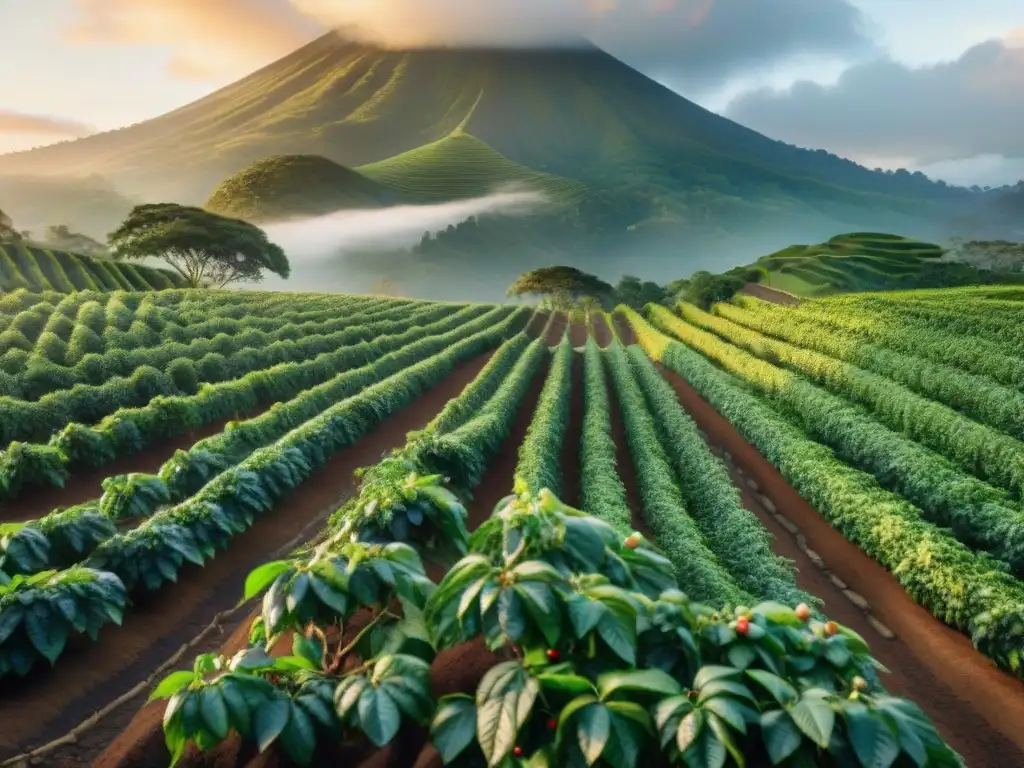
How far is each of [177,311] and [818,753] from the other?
28595mm

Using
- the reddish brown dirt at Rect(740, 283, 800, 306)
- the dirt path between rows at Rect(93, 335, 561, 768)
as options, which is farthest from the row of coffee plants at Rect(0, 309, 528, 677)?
the reddish brown dirt at Rect(740, 283, 800, 306)

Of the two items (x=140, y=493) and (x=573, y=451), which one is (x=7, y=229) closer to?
(x=573, y=451)

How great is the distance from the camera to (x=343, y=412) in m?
14.9

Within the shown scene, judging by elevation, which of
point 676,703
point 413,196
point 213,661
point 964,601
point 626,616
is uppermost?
point 413,196

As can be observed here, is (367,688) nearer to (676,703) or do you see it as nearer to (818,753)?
(676,703)

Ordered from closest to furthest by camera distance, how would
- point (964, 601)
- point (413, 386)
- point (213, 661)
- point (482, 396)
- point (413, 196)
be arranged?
point (213, 661) → point (964, 601) → point (482, 396) → point (413, 386) → point (413, 196)

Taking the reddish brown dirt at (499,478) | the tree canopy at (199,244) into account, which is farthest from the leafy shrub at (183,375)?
the tree canopy at (199,244)

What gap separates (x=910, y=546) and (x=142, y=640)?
9749 millimetres

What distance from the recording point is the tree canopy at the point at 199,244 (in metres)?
46.1

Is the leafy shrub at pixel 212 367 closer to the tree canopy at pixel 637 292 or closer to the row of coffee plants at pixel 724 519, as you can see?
the row of coffee plants at pixel 724 519

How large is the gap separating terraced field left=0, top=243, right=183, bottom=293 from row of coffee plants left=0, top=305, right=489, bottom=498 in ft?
58.3

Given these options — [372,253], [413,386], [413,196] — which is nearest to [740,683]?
[413,386]

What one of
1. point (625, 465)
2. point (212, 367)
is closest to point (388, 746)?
point (625, 465)

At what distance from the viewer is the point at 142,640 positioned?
7.21 m
